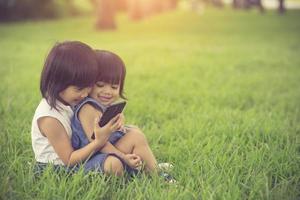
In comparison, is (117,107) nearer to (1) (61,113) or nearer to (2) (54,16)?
(1) (61,113)

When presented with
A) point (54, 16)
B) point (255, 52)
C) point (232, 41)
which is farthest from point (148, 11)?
point (255, 52)

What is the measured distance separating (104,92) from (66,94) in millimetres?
293

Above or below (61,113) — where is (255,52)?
below

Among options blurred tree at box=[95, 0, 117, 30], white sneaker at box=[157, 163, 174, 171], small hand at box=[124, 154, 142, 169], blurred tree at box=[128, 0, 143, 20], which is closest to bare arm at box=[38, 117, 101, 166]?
small hand at box=[124, 154, 142, 169]

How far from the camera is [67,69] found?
11.0 ft

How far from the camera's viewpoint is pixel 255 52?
13.8m

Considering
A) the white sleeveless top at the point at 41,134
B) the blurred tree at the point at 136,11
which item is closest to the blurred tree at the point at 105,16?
the blurred tree at the point at 136,11

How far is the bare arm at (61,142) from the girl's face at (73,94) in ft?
0.63

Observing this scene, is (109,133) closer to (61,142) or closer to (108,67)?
(61,142)

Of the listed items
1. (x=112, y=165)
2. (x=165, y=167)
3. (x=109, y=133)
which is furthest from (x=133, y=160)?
(x=165, y=167)

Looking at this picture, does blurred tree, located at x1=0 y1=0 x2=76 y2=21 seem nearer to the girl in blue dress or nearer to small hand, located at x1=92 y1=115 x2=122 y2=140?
the girl in blue dress

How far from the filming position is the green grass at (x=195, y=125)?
3.29 metres

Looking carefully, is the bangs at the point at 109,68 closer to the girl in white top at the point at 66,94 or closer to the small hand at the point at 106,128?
the girl in white top at the point at 66,94

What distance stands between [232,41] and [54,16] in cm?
1375
